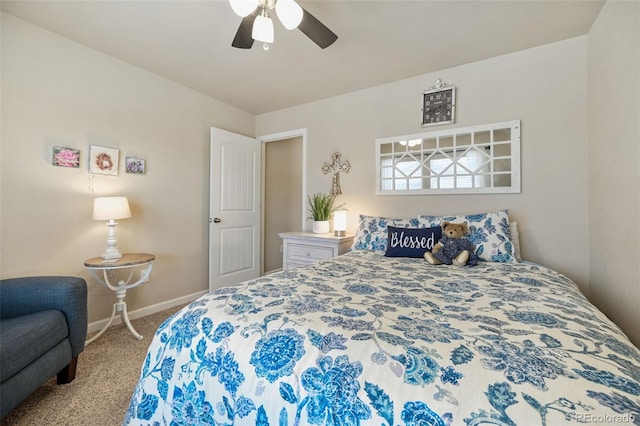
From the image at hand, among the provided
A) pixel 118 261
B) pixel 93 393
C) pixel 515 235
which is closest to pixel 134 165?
pixel 118 261

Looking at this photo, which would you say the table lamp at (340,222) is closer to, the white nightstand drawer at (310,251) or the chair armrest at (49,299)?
the white nightstand drawer at (310,251)

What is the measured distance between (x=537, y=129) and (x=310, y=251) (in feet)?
7.32

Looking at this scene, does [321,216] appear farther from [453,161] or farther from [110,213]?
[110,213]

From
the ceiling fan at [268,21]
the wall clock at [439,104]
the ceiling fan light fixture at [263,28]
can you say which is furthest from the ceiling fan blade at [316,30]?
the wall clock at [439,104]

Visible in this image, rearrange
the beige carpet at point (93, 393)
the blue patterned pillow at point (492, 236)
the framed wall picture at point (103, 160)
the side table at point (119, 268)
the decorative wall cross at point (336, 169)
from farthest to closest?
1. the decorative wall cross at point (336, 169)
2. the framed wall picture at point (103, 160)
3. the side table at point (119, 268)
4. the blue patterned pillow at point (492, 236)
5. the beige carpet at point (93, 393)

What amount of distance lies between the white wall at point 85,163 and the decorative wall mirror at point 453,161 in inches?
84.4

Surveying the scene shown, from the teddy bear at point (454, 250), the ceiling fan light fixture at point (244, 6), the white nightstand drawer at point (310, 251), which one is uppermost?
the ceiling fan light fixture at point (244, 6)

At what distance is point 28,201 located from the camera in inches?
78.2

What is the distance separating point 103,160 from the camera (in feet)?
7.72

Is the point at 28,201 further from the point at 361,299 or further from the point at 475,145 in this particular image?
the point at 475,145

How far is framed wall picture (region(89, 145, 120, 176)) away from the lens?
2287mm

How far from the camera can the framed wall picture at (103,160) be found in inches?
90.0

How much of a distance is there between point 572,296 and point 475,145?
1616 mm

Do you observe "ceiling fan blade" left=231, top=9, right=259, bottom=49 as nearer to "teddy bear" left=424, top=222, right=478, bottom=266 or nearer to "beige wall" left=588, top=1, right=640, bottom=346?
"teddy bear" left=424, top=222, right=478, bottom=266
